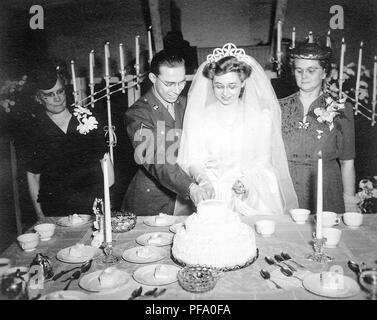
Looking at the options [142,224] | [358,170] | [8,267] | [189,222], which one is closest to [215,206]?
[189,222]

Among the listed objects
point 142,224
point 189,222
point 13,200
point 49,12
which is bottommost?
point 13,200

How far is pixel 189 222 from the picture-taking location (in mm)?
2104

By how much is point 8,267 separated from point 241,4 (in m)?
4.20

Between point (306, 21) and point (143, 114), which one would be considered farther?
point (306, 21)

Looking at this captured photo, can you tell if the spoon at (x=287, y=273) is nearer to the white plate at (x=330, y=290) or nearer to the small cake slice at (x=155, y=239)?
the white plate at (x=330, y=290)

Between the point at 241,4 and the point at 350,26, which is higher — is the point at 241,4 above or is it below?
above

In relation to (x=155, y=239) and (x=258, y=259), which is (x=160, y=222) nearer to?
(x=155, y=239)

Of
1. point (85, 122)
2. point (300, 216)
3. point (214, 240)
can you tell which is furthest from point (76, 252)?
point (85, 122)

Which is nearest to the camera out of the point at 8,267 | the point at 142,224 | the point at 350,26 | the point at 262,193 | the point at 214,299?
the point at 214,299

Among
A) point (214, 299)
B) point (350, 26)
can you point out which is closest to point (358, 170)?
point (350, 26)

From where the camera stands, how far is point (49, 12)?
186 inches

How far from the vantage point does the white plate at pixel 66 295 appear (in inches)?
65.4

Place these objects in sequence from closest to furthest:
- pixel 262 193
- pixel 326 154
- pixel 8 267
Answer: pixel 8 267, pixel 262 193, pixel 326 154

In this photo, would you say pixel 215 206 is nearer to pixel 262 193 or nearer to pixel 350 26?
pixel 262 193
